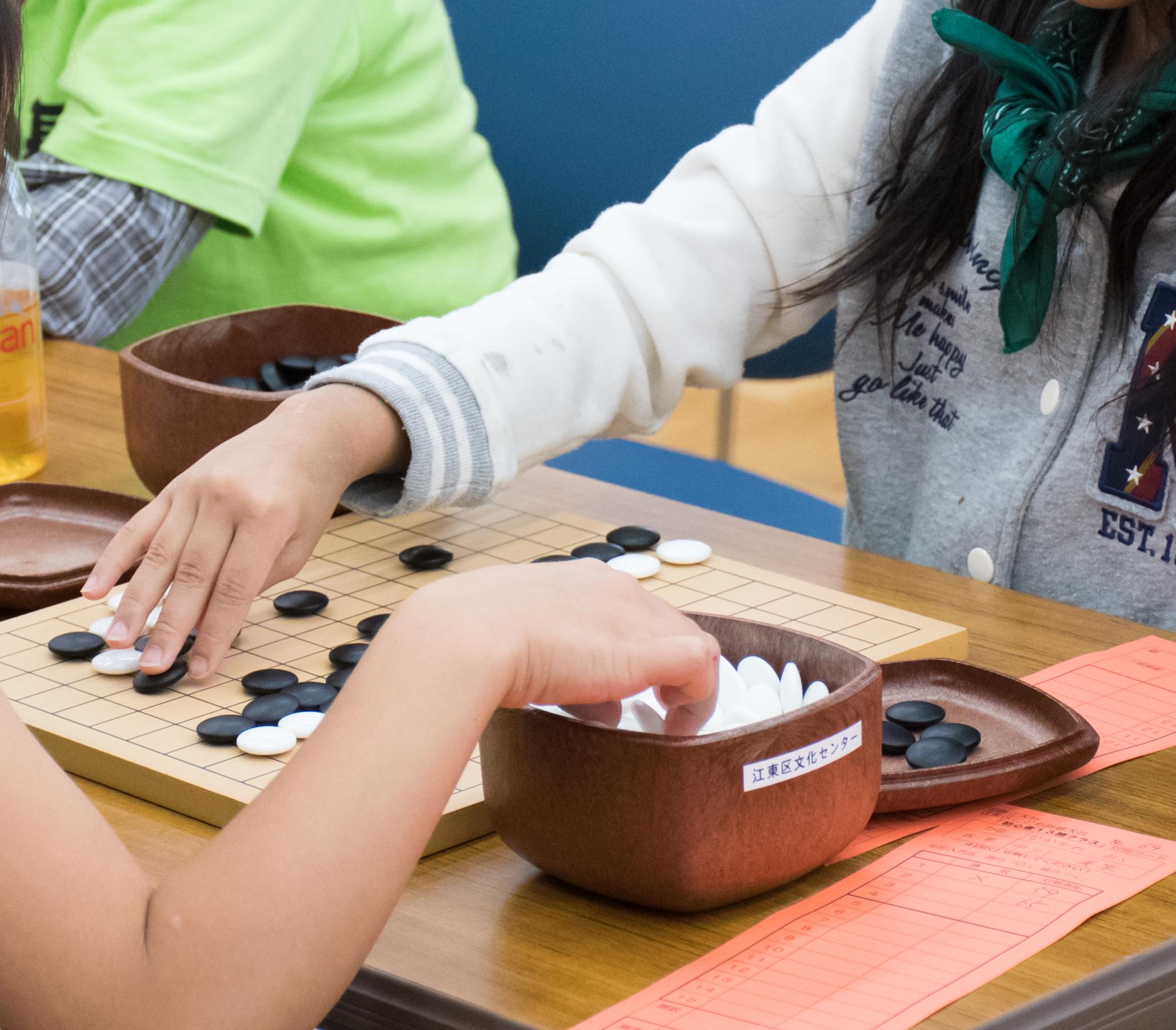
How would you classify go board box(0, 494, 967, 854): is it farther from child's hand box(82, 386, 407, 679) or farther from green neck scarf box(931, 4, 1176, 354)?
green neck scarf box(931, 4, 1176, 354)

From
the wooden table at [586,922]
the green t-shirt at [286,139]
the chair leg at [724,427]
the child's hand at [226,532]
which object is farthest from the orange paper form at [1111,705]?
the chair leg at [724,427]

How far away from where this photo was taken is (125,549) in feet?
2.50

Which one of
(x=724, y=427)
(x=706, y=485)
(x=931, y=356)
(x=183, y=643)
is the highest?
(x=931, y=356)

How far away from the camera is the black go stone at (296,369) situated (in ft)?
3.29

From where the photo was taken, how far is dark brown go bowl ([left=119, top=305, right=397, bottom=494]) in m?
0.92

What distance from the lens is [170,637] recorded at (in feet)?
2.35

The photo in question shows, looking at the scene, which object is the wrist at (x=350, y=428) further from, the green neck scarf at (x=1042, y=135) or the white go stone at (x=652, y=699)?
the green neck scarf at (x=1042, y=135)

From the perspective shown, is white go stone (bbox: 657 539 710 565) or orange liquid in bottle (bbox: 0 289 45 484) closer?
white go stone (bbox: 657 539 710 565)

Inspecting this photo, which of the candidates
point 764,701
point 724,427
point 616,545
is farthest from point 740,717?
point 724,427

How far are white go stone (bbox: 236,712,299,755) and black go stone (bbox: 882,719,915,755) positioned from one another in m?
0.25

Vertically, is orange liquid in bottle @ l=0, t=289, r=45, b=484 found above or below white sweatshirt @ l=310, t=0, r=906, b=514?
below

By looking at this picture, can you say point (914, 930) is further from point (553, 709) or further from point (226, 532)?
point (226, 532)

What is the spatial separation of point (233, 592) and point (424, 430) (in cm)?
18

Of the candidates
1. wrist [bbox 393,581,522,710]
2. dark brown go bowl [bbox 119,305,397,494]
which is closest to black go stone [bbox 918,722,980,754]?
wrist [bbox 393,581,522,710]
